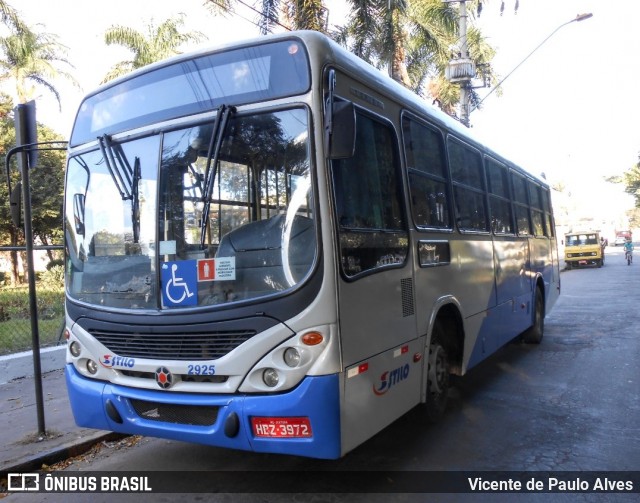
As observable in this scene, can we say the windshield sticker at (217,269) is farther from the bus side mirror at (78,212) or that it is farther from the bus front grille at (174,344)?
the bus side mirror at (78,212)

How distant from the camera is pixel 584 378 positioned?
7.02 m

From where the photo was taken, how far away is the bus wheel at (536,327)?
30.5ft

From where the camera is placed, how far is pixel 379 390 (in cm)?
382

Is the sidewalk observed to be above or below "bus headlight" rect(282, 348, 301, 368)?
below

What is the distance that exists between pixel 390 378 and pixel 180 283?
1626 mm

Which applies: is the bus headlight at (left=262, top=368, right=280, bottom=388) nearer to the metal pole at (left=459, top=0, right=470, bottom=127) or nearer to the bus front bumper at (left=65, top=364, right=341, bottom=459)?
the bus front bumper at (left=65, top=364, right=341, bottom=459)

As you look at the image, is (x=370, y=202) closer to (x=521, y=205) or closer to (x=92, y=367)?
(x=92, y=367)

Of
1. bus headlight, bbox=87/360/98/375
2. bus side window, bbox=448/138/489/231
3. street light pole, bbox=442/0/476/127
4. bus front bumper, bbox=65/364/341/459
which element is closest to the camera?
bus front bumper, bbox=65/364/341/459

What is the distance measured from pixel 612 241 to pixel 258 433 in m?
93.7

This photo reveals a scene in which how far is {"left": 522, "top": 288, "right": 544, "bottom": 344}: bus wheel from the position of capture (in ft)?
30.5

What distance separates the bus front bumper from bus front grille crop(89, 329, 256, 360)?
0.84ft

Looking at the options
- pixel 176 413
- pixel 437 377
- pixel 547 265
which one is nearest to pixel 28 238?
pixel 176 413

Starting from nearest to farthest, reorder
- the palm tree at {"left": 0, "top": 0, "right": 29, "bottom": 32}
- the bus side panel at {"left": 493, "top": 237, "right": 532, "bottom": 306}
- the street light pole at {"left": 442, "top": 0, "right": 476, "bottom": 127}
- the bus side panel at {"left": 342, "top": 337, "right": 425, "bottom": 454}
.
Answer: the bus side panel at {"left": 342, "top": 337, "right": 425, "bottom": 454} < the bus side panel at {"left": 493, "top": 237, "right": 532, "bottom": 306} < the street light pole at {"left": 442, "top": 0, "right": 476, "bottom": 127} < the palm tree at {"left": 0, "top": 0, "right": 29, "bottom": 32}

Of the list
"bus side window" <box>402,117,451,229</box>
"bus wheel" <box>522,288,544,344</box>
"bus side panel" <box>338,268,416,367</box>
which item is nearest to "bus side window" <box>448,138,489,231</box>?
"bus side window" <box>402,117,451,229</box>
